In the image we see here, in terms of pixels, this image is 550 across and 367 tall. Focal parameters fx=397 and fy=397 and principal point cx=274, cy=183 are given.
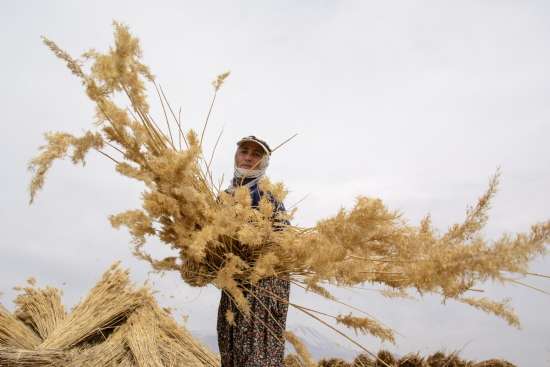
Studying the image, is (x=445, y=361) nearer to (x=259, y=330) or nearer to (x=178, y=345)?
(x=259, y=330)

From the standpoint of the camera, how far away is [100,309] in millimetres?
2334

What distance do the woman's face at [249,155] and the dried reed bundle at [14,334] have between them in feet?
4.68

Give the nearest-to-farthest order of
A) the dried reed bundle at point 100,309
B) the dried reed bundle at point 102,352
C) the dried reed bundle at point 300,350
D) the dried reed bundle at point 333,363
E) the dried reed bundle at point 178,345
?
the dried reed bundle at point 300,350 → the dried reed bundle at point 102,352 → the dried reed bundle at point 333,363 → the dried reed bundle at point 100,309 → the dried reed bundle at point 178,345

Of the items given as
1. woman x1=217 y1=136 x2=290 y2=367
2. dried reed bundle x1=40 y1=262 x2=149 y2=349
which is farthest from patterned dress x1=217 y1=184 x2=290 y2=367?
dried reed bundle x1=40 y1=262 x2=149 y2=349

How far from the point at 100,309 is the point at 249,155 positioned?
132cm

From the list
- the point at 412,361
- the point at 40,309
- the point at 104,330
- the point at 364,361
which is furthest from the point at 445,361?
the point at 40,309

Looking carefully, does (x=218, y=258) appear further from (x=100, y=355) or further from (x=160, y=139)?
(x=100, y=355)

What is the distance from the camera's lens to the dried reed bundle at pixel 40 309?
7.76 ft

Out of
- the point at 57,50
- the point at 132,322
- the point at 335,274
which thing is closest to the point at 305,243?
the point at 335,274

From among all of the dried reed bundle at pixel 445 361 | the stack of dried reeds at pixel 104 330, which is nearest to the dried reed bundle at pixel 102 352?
the stack of dried reeds at pixel 104 330

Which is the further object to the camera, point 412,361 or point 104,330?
point 104,330

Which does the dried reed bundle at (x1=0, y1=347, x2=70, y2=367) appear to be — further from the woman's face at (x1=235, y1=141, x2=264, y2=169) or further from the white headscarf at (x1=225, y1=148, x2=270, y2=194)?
the woman's face at (x1=235, y1=141, x2=264, y2=169)

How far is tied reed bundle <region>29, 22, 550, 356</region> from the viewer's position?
0.77 metres

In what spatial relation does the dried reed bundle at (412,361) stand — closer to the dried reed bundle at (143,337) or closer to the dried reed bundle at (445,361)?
the dried reed bundle at (445,361)
